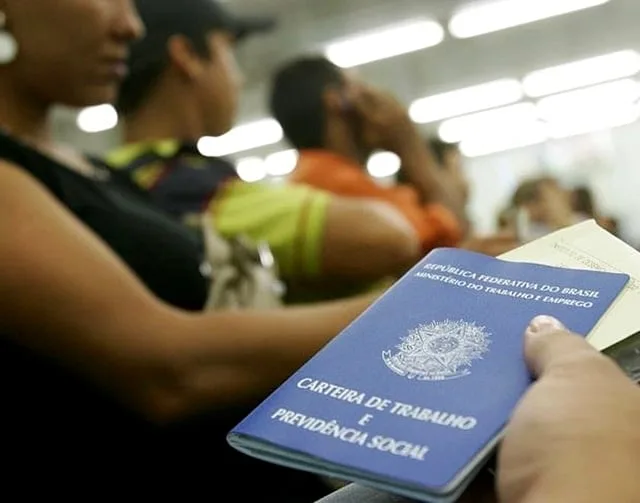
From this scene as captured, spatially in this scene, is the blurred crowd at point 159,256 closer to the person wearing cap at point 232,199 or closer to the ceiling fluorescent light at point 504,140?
the person wearing cap at point 232,199

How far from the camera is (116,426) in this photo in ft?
3.08

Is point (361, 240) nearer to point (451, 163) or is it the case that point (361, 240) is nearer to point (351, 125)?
point (351, 125)

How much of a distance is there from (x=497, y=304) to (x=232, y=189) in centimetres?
86

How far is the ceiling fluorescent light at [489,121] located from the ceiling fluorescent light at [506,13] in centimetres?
140

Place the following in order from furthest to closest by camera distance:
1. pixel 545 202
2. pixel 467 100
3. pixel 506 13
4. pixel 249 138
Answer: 1. pixel 249 138
2. pixel 467 100
3. pixel 506 13
4. pixel 545 202

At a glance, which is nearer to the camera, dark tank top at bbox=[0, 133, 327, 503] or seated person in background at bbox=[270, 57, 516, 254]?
dark tank top at bbox=[0, 133, 327, 503]

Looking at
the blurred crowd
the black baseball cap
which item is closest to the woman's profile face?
the blurred crowd

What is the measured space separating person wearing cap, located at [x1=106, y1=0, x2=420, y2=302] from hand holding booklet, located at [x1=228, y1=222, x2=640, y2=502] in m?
0.68

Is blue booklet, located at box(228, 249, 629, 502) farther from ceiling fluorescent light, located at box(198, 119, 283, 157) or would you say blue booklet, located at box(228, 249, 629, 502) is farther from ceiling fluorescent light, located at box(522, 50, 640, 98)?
ceiling fluorescent light, located at box(198, 119, 283, 157)

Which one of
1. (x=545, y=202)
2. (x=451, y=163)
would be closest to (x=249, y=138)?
(x=451, y=163)

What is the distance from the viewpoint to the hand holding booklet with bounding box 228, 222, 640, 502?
45cm

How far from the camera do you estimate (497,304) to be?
0.55m

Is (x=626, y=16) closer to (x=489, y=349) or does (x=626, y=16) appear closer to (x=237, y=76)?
(x=237, y=76)

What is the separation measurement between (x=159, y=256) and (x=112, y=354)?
208 mm
